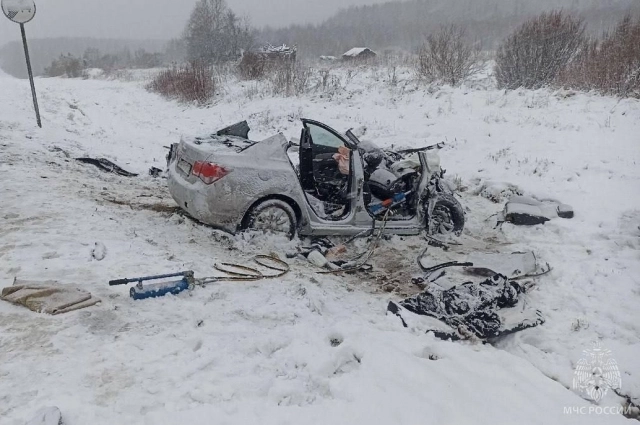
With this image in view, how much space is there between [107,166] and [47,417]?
6809 millimetres

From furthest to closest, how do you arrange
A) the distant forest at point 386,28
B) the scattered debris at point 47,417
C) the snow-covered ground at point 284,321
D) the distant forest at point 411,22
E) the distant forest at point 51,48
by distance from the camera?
the distant forest at point 51,48, the distant forest at point 386,28, the distant forest at point 411,22, the snow-covered ground at point 284,321, the scattered debris at point 47,417

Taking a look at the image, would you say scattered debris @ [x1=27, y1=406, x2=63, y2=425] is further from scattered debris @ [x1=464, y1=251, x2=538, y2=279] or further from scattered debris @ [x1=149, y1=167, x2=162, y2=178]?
scattered debris @ [x1=149, y1=167, x2=162, y2=178]

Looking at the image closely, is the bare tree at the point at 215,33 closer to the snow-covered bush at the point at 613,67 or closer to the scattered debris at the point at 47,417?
the snow-covered bush at the point at 613,67

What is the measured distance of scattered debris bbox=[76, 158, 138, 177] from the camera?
8211 mm

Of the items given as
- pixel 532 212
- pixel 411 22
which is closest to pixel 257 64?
pixel 532 212

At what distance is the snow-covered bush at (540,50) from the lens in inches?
593

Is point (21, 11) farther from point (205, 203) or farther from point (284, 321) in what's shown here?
point (284, 321)

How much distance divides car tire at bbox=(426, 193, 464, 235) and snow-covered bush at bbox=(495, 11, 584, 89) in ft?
34.5

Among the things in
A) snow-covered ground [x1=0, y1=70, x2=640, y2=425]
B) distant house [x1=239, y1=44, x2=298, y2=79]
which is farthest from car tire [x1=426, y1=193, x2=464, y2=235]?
distant house [x1=239, y1=44, x2=298, y2=79]

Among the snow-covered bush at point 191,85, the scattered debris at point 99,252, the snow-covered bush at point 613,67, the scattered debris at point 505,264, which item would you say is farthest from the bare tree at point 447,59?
the scattered debris at point 99,252

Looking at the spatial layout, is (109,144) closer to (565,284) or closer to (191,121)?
(191,121)

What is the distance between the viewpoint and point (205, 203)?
16.2 ft

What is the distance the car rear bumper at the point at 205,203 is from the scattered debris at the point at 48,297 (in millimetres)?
1642

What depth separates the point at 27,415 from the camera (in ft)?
7.65
